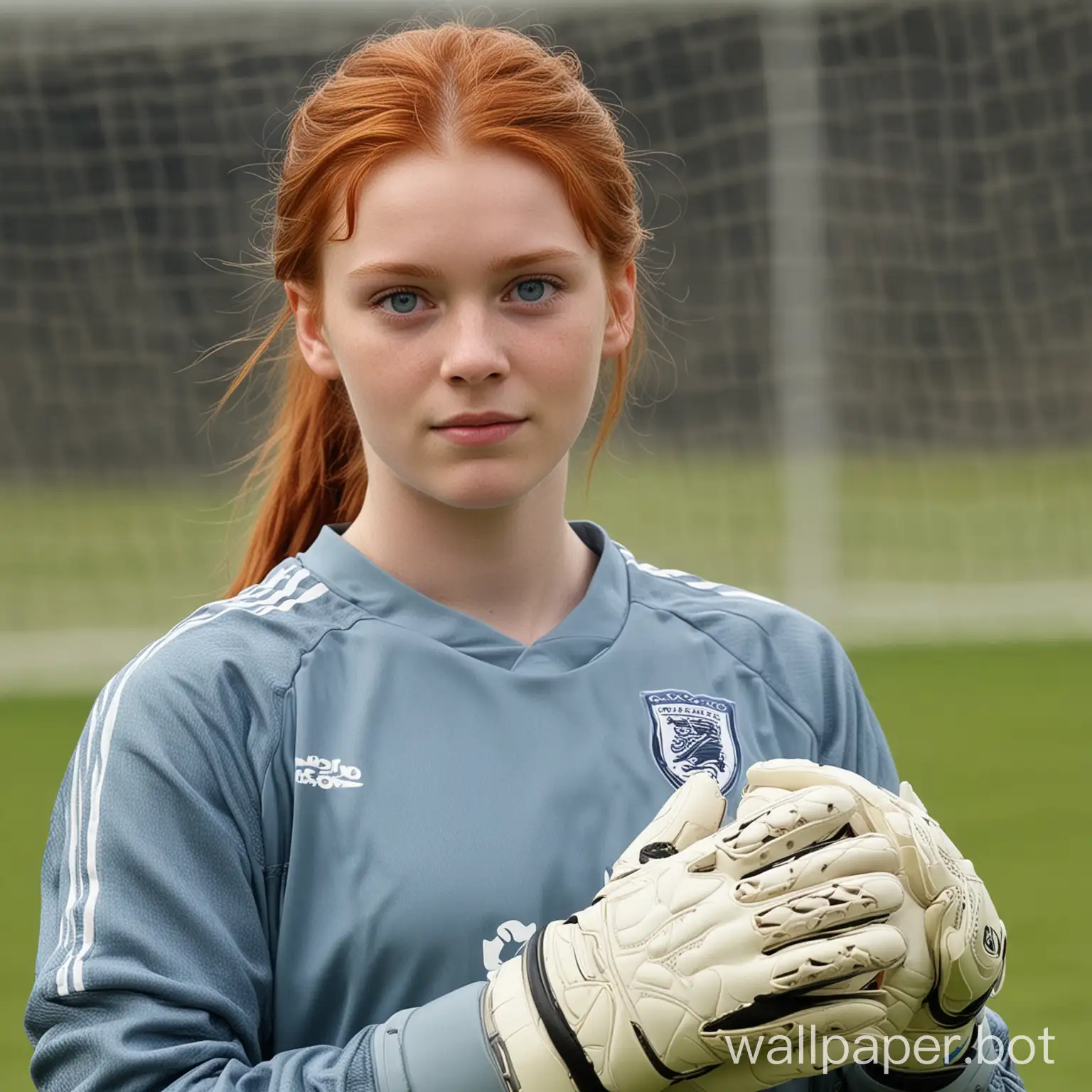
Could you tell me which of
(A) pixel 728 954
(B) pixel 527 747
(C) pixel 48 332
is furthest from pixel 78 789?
(C) pixel 48 332

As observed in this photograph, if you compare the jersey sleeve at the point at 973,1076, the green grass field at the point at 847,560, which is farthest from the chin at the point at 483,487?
the green grass field at the point at 847,560

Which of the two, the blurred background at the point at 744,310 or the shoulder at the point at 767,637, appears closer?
the shoulder at the point at 767,637

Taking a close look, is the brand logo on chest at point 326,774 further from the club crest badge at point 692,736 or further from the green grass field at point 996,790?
the green grass field at point 996,790

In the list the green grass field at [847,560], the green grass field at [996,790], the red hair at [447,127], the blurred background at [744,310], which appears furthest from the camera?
the blurred background at [744,310]

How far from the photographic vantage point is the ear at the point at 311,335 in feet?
5.21

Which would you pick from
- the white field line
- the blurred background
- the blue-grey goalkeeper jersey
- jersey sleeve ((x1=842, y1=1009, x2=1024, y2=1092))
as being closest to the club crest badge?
the blue-grey goalkeeper jersey

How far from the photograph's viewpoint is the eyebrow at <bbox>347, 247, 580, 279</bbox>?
4.60 feet

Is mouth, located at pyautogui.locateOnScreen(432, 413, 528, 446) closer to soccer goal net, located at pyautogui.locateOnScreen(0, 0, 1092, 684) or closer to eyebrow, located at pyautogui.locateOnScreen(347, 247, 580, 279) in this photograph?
eyebrow, located at pyautogui.locateOnScreen(347, 247, 580, 279)

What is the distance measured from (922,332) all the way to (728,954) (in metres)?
6.14

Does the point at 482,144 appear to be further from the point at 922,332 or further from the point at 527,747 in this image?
the point at 922,332

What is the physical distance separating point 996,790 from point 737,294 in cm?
297

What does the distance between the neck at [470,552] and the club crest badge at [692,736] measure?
137mm

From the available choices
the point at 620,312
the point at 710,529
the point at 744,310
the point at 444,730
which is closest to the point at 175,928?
the point at 444,730

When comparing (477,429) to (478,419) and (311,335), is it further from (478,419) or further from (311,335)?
(311,335)
